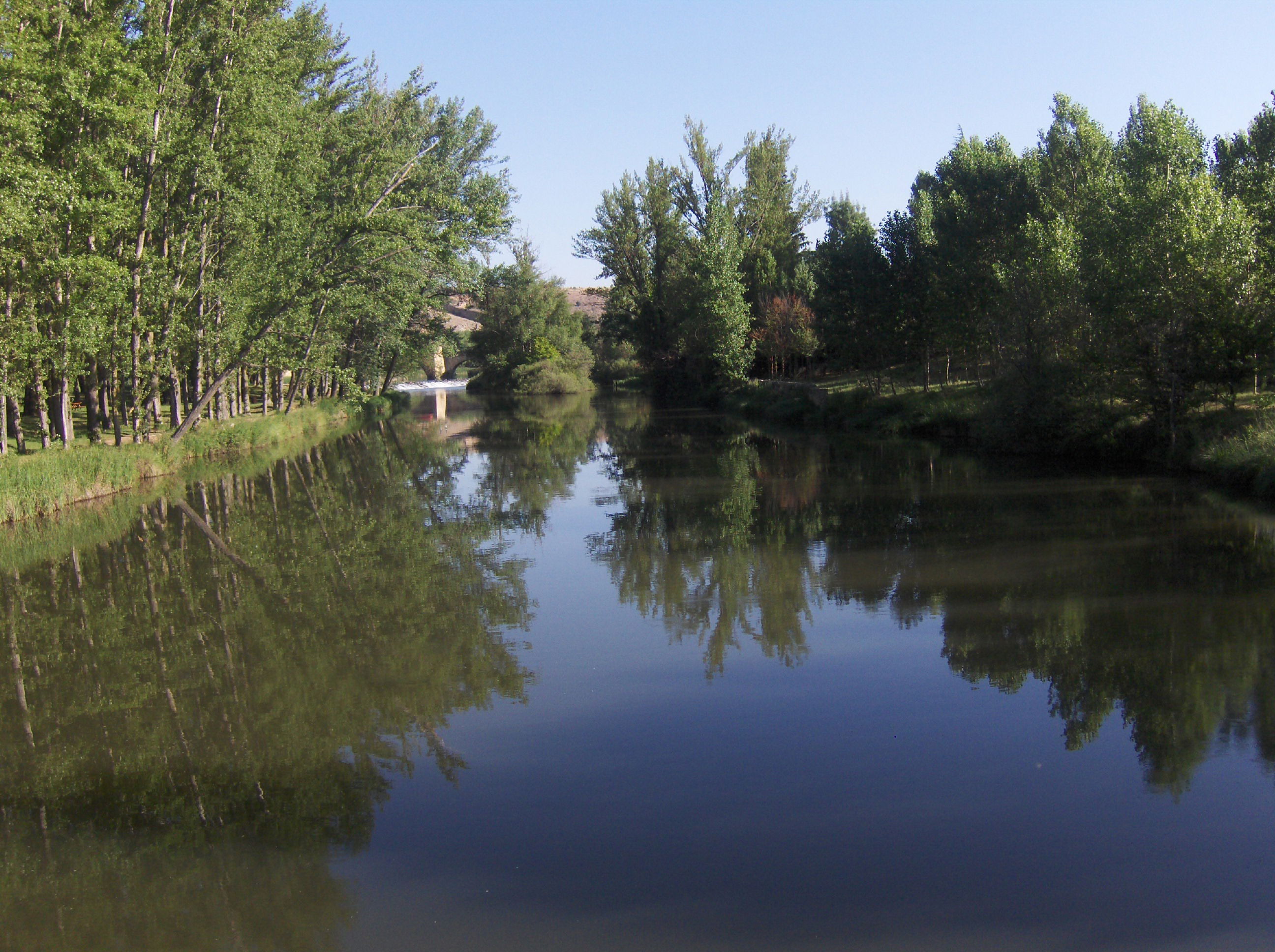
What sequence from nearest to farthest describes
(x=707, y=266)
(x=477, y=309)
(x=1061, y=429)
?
(x=1061, y=429) < (x=707, y=266) < (x=477, y=309)

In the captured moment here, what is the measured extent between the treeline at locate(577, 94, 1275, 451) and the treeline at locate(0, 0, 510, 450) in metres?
13.9

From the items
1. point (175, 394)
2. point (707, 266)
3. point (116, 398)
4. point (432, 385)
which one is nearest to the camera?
point (116, 398)

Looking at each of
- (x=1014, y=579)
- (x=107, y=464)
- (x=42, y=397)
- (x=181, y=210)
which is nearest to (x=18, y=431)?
(x=42, y=397)

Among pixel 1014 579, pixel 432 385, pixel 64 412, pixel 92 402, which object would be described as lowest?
pixel 1014 579

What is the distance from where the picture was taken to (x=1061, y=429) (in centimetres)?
2355

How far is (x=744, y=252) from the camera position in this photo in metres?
54.0

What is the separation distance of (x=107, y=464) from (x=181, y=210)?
7.39 m

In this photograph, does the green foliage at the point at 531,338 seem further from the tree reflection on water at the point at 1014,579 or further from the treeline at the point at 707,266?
the tree reflection on water at the point at 1014,579

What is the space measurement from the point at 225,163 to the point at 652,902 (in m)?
23.9

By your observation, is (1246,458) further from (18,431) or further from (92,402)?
(92,402)

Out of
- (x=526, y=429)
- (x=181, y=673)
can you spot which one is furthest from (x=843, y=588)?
(x=526, y=429)

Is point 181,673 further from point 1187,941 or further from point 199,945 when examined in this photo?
point 1187,941

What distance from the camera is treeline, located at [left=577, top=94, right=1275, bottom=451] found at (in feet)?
68.1

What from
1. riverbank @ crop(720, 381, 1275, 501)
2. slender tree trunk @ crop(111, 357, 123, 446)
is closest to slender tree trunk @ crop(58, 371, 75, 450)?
slender tree trunk @ crop(111, 357, 123, 446)
